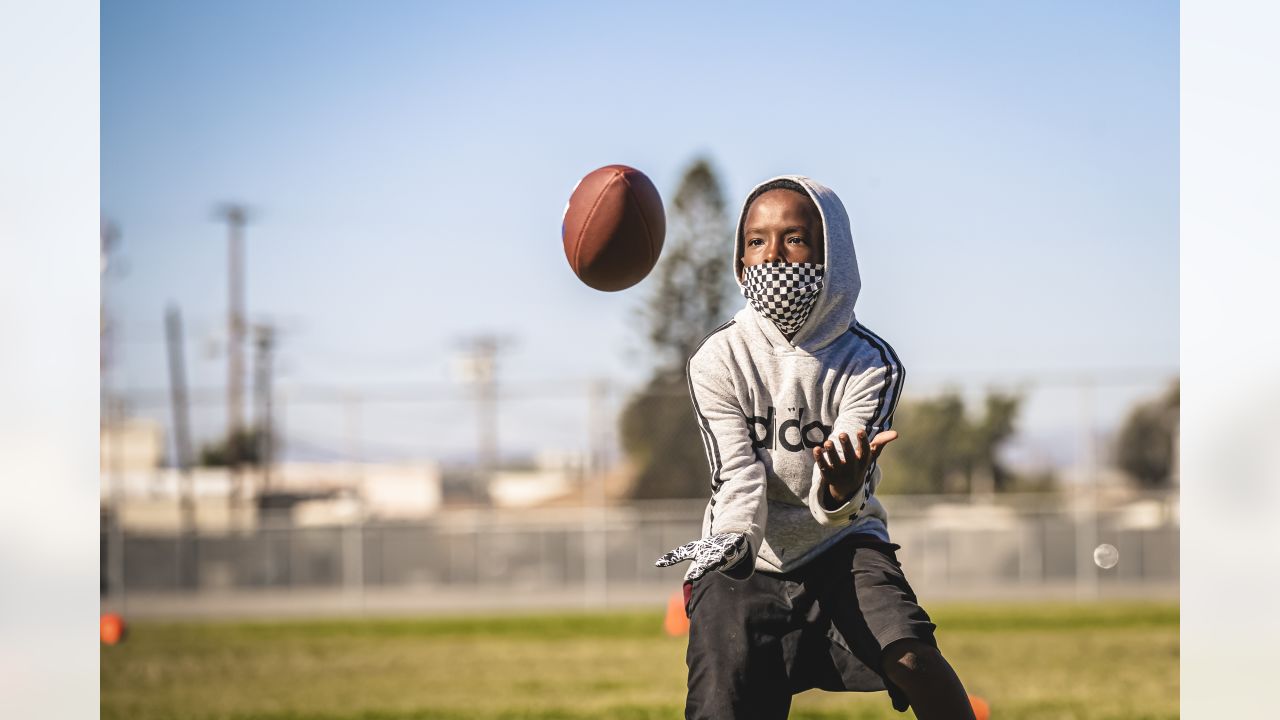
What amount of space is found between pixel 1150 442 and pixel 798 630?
88.8 feet

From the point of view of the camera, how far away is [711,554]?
139 inches

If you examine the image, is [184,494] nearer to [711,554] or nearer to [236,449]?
[236,449]

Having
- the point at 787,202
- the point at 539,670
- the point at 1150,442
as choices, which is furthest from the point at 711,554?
the point at 1150,442

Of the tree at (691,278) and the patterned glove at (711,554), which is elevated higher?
the tree at (691,278)

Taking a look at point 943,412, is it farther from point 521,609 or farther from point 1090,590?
point 521,609

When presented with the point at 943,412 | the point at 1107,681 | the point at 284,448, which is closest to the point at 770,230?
the point at 1107,681

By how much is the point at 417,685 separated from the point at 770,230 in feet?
22.2

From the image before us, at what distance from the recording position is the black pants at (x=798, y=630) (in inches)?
143

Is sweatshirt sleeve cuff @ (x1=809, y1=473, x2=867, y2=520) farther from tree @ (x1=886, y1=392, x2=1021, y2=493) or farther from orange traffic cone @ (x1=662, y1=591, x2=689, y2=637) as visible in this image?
tree @ (x1=886, y1=392, x2=1021, y2=493)

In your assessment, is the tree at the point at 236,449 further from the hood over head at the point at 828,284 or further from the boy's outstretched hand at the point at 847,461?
the boy's outstretched hand at the point at 847,461

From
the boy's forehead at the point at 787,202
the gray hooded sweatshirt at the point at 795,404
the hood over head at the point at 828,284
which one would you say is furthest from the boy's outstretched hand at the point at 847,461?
the boy's forehead at the point at 787,202

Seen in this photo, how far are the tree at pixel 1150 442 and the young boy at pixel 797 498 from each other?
71.4ft

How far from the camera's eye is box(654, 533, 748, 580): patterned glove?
138 inches

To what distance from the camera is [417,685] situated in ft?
32.3
